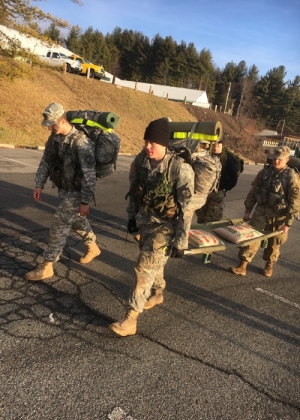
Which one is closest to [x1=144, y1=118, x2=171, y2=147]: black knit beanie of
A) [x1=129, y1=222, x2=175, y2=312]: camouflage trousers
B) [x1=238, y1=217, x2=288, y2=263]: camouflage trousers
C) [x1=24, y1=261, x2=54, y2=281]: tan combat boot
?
[x1=129, y1=222, x2=175, y2=312]: camouflage trousers

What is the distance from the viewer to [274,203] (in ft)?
15.7

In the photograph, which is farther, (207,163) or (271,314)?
(207,163)

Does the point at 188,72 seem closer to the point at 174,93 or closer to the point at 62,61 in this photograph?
the point at 174,93

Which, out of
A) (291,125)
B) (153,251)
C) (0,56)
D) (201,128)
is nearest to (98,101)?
(0,56)

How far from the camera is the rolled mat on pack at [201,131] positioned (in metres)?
4.32

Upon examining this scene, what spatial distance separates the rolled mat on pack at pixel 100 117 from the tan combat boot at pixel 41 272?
1.72 metres

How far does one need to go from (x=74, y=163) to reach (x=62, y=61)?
29.0 meters

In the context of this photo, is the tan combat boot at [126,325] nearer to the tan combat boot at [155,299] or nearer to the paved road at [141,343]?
the paved road at [141,343]

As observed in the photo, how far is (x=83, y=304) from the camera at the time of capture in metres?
3.48

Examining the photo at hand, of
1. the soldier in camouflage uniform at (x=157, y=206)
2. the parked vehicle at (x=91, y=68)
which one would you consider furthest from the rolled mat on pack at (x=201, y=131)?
the parked vehicle at (x=91, y=68)

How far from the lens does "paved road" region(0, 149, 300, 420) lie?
93.1 inches

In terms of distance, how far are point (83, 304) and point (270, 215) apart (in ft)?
10.00

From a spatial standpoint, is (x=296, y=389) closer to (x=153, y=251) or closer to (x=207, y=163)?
(x=153, y=251)

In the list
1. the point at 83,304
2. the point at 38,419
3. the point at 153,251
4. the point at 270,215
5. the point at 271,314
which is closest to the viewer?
the point at 38,419
